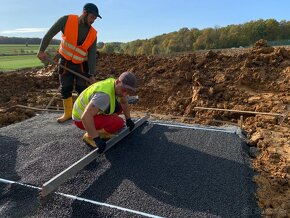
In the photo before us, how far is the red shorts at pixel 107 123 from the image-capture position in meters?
3.73

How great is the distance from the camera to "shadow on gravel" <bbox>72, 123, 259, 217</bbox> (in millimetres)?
2664

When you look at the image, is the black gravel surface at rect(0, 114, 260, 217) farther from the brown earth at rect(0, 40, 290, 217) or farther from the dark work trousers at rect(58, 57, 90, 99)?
the dark work trousers at rect(58, 57, 90, 99)

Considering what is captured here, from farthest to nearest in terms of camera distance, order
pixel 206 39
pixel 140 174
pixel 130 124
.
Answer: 1. pixel 206 39
2. pixel 130 124
3. pixel 140 174

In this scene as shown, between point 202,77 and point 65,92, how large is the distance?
3.63 metres

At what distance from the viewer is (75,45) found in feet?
15.0

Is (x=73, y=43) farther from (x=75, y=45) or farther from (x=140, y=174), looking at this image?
(x=140, y=174)

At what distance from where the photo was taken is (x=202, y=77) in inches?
290

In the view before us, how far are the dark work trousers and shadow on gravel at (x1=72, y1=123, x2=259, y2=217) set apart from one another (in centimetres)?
155

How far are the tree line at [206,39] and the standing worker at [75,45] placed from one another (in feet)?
60.0

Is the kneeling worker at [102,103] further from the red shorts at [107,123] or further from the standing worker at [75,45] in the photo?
the standing worker at [75,45]

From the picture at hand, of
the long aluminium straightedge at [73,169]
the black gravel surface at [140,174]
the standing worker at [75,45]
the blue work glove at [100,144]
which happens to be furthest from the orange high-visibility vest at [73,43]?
the blue work glove at [100,144]

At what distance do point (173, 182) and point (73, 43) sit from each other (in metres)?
2.65

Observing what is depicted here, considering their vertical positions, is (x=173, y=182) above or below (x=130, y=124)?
below

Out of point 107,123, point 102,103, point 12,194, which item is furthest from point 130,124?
point 12,194
